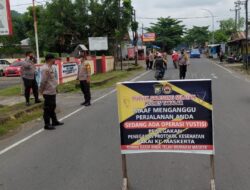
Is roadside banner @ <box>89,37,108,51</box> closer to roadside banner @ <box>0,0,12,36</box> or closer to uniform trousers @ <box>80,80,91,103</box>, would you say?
uniform trousers @ <box>80,80,91,103</box>

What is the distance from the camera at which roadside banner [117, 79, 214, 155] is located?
548 centimetres

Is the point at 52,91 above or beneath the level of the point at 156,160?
above

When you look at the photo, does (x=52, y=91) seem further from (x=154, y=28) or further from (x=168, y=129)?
(x=154, y=28)

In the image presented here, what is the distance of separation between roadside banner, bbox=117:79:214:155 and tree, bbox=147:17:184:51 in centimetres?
10374

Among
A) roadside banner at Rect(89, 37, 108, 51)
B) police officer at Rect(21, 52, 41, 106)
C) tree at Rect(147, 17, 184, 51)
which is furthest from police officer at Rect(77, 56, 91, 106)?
tree at Rect(147, 17, 184, 51)

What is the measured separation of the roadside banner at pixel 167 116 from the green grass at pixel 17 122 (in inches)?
224

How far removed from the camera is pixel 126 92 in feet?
18.5

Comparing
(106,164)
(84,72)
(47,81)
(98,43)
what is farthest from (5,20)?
(98,43)

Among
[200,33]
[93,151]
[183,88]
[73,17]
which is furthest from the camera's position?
[200,33]

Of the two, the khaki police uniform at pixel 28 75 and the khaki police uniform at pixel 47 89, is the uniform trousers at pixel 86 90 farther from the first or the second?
the khaki police uniform at pixel 47 89

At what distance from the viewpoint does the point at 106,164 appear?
7125 mm

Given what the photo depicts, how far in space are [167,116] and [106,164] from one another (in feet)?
6.21

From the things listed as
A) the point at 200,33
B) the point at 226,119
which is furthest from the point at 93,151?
the point at 200,33

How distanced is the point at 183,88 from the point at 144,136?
0.77 metres
